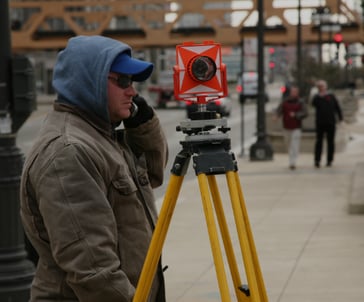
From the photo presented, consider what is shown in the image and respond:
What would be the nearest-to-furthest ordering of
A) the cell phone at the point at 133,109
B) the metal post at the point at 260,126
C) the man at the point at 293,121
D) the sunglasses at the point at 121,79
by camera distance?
the sunglasses at the point at 121,79
the cell phone at the point at 133,109
the man at the point at 293,121
the metal post at the point at 260,126

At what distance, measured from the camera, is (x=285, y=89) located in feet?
135

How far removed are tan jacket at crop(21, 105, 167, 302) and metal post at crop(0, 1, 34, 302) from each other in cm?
430

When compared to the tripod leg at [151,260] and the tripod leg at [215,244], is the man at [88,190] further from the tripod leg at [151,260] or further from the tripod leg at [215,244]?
the tripod leg at [215,244]

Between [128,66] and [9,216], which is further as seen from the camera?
[9,216]

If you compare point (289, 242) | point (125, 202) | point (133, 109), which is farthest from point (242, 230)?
point (289, 242)

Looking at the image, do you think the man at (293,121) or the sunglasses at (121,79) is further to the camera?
the man at (293,121)

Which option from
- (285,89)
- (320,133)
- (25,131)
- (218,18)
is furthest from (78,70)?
(218,18)

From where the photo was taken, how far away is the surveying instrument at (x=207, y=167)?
13.1 feet

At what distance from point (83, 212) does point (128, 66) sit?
21.1 inches

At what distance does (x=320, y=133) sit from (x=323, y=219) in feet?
30.2

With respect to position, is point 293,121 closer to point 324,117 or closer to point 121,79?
point 324,117

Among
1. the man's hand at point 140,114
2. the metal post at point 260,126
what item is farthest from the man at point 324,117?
the man's hand at point 140,114

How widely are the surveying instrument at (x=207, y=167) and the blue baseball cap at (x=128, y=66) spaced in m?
0.16

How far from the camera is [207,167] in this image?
406 cm
